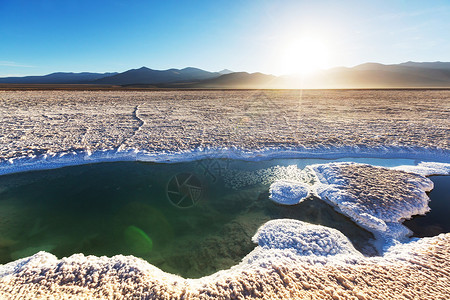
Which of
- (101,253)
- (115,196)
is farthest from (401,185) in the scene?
(115,196)

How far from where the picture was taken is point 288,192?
6609mm

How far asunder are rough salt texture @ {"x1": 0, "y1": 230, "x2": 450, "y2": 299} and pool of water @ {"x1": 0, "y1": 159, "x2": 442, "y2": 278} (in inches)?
25.1

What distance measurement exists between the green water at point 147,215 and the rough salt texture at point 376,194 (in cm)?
42

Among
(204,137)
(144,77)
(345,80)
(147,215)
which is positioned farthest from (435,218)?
(144,77)

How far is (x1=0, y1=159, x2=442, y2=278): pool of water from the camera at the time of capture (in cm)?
470

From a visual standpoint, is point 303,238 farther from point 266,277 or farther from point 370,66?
point 370,66

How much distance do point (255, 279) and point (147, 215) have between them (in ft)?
11.6

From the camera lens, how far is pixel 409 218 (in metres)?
5.46

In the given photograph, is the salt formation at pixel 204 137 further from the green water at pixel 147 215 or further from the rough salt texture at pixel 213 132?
the green water at pixel 147 215

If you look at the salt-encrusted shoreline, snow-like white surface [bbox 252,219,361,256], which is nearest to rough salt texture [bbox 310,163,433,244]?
snow-like white surface [bbox 252,219,361,256]

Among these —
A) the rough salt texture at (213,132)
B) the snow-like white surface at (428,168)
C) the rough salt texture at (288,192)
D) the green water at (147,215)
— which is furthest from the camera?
the rough salt texture at (213,132)

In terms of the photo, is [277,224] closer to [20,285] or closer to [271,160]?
[271,160]

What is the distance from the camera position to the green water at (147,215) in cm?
468

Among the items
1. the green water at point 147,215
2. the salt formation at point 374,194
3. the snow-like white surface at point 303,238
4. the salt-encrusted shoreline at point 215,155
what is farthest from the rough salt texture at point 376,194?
the salt-encrusted shoreline at point 215,155
